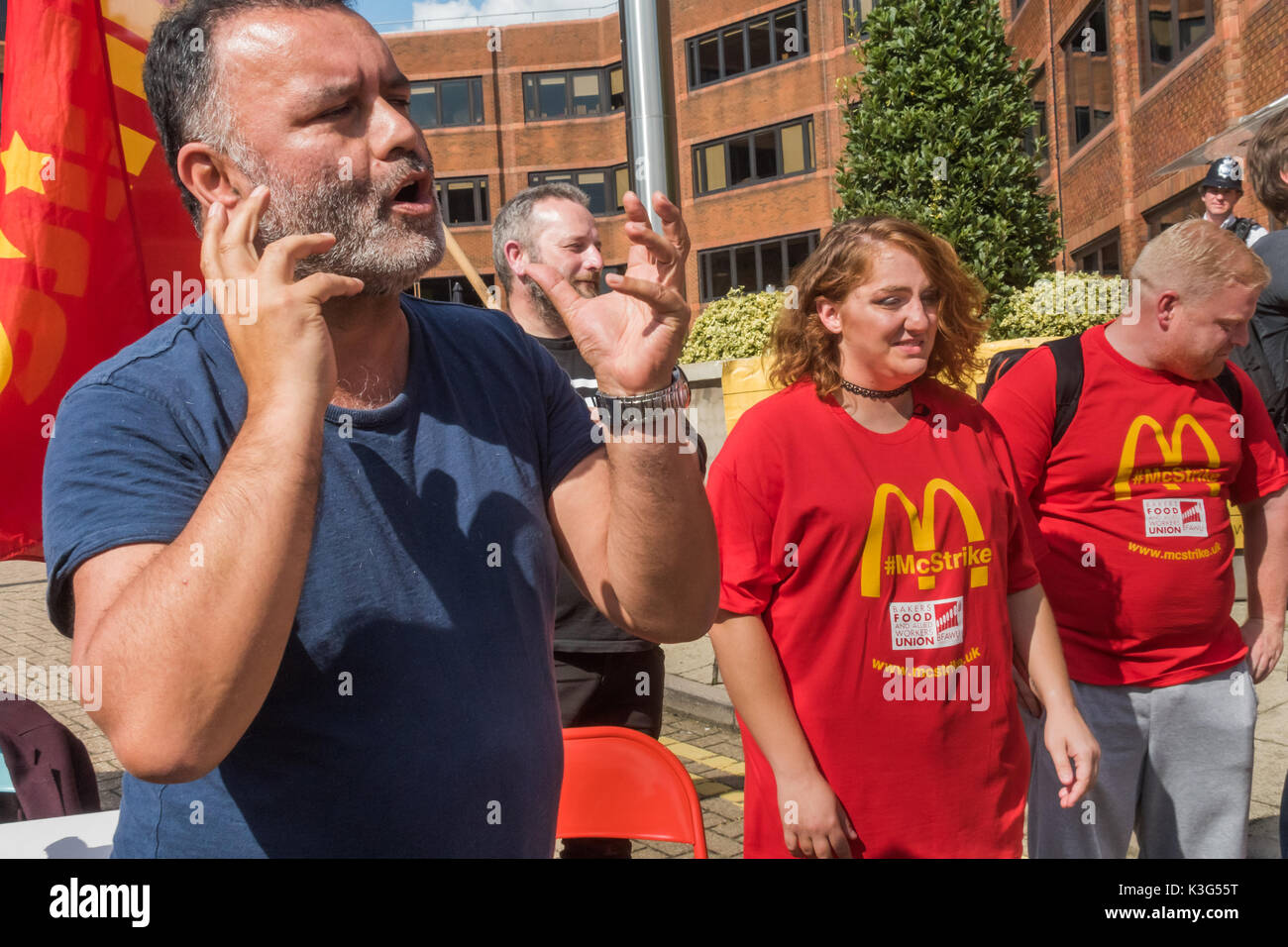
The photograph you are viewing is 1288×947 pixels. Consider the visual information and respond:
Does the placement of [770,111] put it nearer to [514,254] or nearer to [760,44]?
[760,44]

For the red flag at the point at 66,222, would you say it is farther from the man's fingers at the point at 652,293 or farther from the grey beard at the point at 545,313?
the man's fingers at the point at 652,293

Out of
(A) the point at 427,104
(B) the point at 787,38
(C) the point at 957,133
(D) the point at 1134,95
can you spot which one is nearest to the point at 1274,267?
(C) the point at 957,133

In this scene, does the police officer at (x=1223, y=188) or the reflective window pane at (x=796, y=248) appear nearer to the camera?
the police officer at (x=1223, y=188)

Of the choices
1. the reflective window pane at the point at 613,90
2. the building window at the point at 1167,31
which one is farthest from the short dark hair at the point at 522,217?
the reflective window pane at the point at 613,90

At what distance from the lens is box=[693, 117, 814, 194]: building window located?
108 feet

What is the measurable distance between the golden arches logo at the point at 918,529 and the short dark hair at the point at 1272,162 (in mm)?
1983

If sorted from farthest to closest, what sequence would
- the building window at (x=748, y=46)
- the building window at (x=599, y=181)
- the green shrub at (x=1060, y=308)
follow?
1. the building window at (x=599, y=181)
2. the building window at (x=748, y=46)
3. the green shrub at (x=1060, y=308)

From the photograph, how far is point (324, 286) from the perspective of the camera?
124 cm

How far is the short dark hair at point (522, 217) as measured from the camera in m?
3.62

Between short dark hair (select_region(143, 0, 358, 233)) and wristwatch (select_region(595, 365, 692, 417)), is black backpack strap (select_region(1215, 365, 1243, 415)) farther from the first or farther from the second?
short dark hair (select_region(143, 0, 358, 233))
